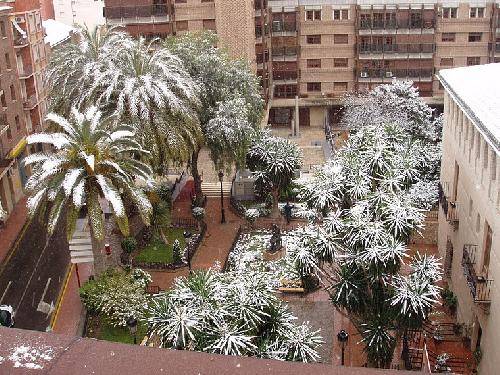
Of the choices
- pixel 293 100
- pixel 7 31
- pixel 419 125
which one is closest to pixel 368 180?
pixel 419 125

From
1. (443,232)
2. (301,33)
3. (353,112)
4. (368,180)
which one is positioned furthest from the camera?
(301,33)

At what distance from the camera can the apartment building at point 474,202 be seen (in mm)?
20219

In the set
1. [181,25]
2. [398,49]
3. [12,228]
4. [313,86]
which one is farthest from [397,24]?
[12,228]

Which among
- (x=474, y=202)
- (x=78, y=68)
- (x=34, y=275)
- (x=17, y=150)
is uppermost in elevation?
(x=78, y=68)

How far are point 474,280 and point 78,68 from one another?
74.8 feet

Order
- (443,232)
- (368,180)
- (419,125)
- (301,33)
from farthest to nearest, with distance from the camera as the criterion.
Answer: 1. (301,33)
2. (419,125)
3. (443,232)
4. (368,180)

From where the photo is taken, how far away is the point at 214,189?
141 feet

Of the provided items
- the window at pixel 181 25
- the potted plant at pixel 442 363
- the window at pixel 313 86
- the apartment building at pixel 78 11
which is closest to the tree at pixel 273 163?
the potted plant at pixel 442 363

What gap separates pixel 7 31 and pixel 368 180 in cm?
3235

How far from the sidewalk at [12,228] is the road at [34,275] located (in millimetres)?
395

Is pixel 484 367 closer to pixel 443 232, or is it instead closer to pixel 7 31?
pixel 443 232

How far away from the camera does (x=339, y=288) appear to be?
20.4 metres

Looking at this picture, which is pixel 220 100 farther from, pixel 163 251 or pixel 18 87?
pixel 18 87

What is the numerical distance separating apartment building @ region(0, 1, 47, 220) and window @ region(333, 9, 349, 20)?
27.6 meters
